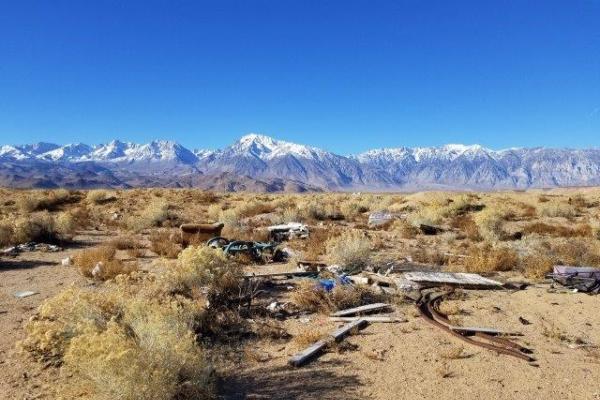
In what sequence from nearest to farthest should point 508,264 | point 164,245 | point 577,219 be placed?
point 508,264, point 164,245, point 577,219

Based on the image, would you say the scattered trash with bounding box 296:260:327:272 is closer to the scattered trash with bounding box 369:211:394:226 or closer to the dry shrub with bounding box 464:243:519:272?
the dry shrub with bounding box 464:243:519:272

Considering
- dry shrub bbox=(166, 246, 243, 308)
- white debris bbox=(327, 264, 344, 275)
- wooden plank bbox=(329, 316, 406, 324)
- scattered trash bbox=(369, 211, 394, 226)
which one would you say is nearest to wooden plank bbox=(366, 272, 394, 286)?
white debris bbox=(327, 264, 344, 275)

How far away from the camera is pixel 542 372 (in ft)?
22.3

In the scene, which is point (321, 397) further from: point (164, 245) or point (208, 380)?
point (164, 245)

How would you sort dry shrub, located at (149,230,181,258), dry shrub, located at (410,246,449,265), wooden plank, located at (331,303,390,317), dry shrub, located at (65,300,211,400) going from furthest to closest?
dry shrub, located at (149,230,181,258), dry shrub, located at (410,246,449,265), wooden plank, located at (331,303,390,317), dry shrub, located at (65,300,211,400)

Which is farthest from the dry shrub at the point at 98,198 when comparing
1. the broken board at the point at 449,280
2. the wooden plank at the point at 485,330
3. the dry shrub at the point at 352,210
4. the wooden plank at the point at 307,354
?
the wooden plank at the point at 485,330

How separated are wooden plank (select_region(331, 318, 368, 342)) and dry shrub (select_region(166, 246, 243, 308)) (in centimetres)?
242

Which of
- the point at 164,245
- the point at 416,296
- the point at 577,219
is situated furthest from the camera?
the point at 577,219

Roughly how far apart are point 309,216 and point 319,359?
18.5m

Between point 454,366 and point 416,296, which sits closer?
point 454,366

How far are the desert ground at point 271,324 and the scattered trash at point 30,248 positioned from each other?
63 mm

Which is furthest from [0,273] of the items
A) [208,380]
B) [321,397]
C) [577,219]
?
[577,219]

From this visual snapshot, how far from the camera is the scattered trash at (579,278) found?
1102 centimetres

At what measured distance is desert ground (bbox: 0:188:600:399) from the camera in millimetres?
5707
